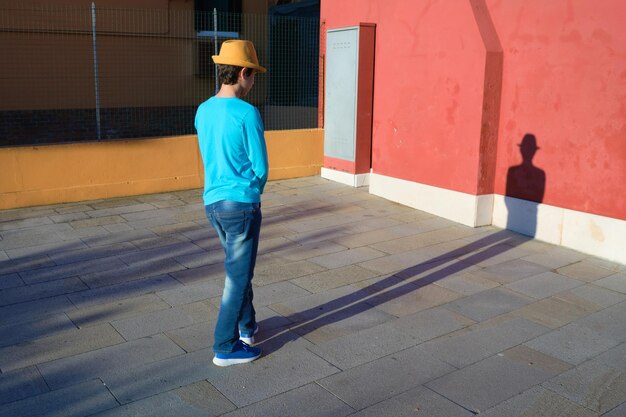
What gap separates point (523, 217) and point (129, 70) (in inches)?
378

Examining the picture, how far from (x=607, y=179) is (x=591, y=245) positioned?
27.5 inches

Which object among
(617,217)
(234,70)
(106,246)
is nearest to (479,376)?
(234,70)

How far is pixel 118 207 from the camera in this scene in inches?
334

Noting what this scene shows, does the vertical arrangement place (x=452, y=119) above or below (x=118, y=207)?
above

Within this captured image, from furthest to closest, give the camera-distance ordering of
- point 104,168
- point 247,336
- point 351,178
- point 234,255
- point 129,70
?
point 129,70
point 351,178
point 104,168
point 247,336
point 234,255

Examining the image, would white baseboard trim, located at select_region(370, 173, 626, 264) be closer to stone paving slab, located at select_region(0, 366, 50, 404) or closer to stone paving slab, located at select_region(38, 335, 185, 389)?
stone paving slab, located at select_region(38, 335, 185, 389)

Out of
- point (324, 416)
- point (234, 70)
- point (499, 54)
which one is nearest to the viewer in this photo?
point (324, 416)

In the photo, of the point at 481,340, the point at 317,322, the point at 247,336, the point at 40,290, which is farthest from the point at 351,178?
the point at 247,336

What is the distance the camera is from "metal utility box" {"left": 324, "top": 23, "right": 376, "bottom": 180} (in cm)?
926

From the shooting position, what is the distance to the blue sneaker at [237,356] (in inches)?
163

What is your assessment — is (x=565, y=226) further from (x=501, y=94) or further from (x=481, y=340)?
(x=481, y=340)

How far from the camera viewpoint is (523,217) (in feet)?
24.3

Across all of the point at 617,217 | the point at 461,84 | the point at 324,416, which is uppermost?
the point at 461,84

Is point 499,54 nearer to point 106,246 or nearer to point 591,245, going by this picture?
point 591,245
